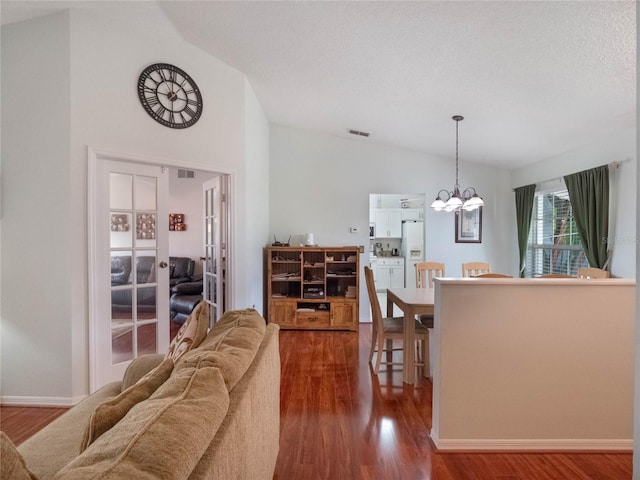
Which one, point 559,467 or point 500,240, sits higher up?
point 500,240

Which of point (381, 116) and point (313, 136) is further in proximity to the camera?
point (313, 136)

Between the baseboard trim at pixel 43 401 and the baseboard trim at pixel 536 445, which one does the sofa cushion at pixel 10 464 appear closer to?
the baseboard trim at pixel 536 445

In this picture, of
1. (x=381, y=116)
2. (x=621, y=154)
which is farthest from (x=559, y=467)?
(x=381, y=116)

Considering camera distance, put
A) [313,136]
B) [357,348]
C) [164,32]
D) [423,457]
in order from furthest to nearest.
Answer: [313,136]
[357,348]
[164,32]
[423,457]

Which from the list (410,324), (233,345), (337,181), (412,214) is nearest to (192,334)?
(233,345)

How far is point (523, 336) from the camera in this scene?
201 cm

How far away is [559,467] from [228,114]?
12.6ft

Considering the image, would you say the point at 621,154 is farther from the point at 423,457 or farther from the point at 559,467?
the point at 423,457

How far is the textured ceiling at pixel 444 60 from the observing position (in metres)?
2.11

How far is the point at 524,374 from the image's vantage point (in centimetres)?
202

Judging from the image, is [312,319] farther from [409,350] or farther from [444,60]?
[444,60]

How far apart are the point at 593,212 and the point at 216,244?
4.21 m

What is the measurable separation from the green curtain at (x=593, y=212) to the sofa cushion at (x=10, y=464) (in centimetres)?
457

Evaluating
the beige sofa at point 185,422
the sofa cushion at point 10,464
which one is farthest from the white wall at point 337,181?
the sofa cushion at point 10,464
